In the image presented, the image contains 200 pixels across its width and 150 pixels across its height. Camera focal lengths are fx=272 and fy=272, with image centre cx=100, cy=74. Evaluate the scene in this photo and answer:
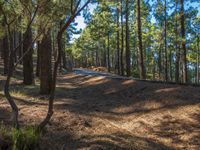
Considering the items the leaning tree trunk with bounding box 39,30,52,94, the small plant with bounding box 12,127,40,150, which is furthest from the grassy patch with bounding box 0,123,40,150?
the leaning tree trunk with bounding box 39,30,52,94

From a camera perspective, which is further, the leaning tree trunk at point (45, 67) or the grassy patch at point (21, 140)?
the leaning tree trunk at point (45, 67)

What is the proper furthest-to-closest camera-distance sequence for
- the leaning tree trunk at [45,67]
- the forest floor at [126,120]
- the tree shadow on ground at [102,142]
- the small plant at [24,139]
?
the leaning tree trunk at [45,67]
the forest floor at [126,120]
the tree shadow on ground at [102,142]
the small plant at [24,139]

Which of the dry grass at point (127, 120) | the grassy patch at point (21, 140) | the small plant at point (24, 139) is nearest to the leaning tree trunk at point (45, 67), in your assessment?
the dry grass at point (127, 120)

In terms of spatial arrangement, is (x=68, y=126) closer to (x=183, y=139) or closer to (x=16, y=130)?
(x=16, y=130)

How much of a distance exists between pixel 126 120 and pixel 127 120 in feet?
0.10

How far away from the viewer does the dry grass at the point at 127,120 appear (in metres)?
5.81

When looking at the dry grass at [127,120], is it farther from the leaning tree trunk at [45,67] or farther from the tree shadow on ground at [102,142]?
the leaning tree trunk at [45,67]

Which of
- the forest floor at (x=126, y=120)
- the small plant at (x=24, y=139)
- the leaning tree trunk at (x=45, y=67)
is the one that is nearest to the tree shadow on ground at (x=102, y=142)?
the forest floor at (x=126, y=120)

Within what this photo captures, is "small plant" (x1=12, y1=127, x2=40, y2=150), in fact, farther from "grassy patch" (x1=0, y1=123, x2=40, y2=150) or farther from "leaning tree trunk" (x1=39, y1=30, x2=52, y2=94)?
"leaning tree trunk" (x1=39, y1=30, x2=52, y2=94)

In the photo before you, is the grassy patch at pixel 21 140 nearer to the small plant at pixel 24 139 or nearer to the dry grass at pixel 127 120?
the small plant at pixel 24 139

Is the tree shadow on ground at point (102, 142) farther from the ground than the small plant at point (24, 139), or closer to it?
closer to it

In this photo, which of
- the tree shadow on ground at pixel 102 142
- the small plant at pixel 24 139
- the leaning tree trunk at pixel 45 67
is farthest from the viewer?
the leaning tree trunk at pixel 45 67

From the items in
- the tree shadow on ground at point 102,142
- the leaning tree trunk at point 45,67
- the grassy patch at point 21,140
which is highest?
the leaning tree trunk at point 45,67

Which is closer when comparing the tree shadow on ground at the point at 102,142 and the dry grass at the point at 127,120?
the tree shadow on ground at the point at 102,142
